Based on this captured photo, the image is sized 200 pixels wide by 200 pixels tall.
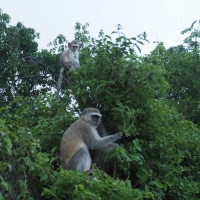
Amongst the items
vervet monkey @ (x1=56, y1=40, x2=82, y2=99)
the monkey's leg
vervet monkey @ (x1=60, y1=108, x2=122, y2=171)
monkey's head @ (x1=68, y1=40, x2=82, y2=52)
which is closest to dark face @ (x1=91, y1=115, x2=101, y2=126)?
vervet monkey @ (x1=60, y1=108, x2=122, y2=171)

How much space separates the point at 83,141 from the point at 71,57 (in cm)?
575

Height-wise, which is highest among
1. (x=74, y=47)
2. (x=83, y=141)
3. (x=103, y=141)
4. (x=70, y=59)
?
(x=74, y=47)

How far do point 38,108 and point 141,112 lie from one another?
5.59 ft

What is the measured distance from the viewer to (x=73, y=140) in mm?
8227

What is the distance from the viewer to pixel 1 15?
63.6ft

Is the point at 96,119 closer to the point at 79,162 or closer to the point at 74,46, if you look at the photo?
the point at 79,162

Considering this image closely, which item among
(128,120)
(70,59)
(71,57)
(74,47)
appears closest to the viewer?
(128,120)

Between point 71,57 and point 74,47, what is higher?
point 74,47

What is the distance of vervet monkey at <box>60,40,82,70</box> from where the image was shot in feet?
44.2

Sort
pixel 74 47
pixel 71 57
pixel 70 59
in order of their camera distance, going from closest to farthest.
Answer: pixel 70 59
pixel 71 57
pixel 74 47

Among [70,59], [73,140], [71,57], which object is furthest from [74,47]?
[73,140]

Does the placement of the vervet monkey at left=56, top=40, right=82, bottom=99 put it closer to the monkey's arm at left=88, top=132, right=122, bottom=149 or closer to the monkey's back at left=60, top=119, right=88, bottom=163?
the monkey's back at left=60, top=119, right=88, bottom=163

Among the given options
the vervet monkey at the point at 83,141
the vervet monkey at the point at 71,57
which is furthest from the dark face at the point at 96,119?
the vervet monkey at the point at 71,57

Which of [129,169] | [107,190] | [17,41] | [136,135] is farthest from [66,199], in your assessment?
[17,41]
